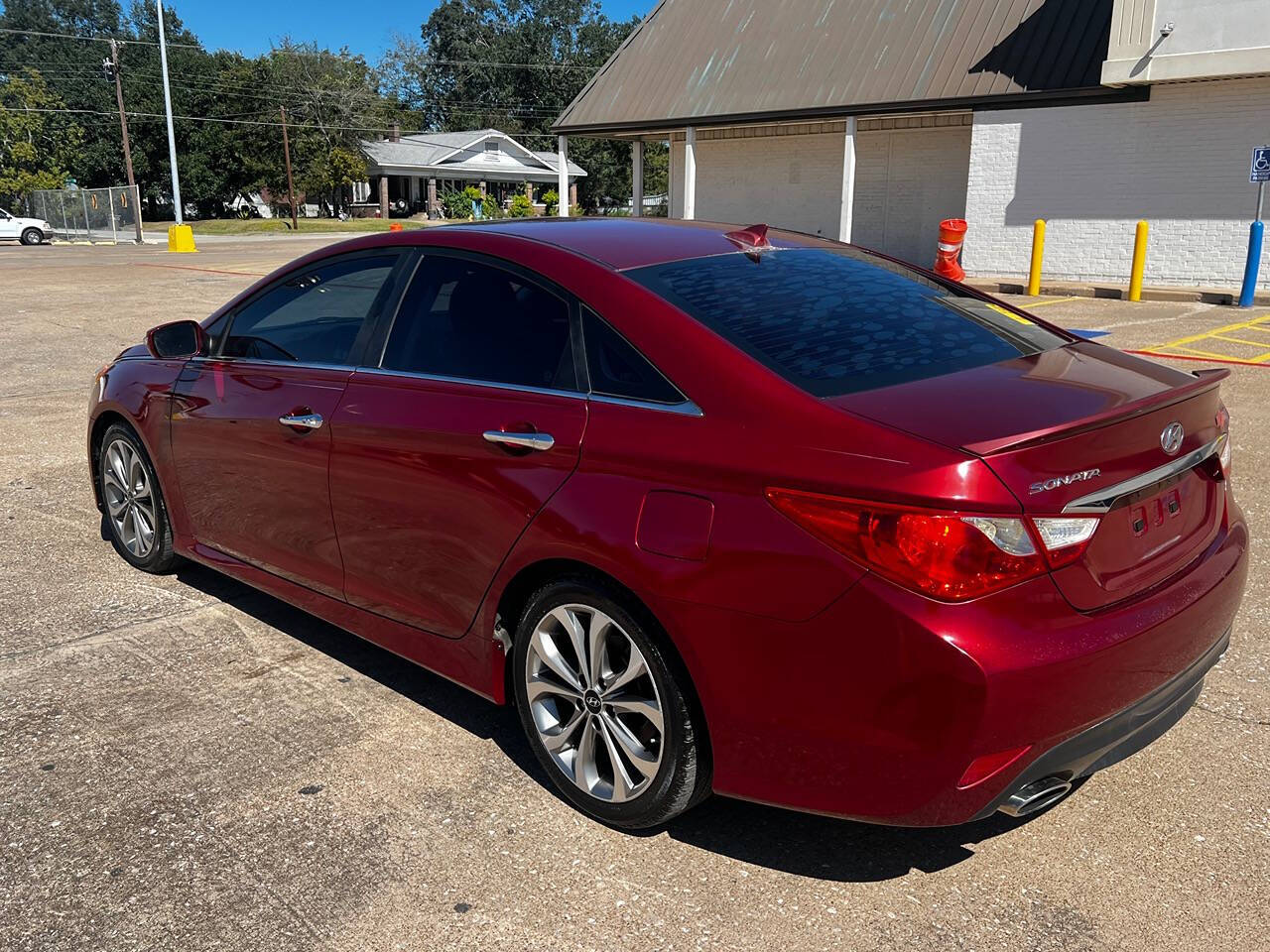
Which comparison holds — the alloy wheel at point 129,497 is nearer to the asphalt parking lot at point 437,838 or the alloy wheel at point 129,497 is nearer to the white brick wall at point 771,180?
the asphalt parking lot at point 437,838

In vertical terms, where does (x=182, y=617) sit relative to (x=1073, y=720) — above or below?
below

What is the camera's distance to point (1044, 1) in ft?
65.7

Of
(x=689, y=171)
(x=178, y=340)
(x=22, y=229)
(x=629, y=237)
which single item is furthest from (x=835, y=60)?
(x=22, y=229)

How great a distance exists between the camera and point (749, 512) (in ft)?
8.44

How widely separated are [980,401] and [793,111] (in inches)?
831

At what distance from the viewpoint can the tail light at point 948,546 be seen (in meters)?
2.37

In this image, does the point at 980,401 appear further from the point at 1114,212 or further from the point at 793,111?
the point at 793,111

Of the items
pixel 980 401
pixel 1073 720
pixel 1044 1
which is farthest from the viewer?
pixel 1044 1

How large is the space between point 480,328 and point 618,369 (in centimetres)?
67

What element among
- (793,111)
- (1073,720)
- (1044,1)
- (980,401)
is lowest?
(1073,720)

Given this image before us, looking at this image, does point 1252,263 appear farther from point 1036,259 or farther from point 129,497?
point 129,497

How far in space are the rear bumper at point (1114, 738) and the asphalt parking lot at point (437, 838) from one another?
1.24ft

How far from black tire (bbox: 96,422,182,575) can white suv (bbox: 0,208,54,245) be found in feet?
136

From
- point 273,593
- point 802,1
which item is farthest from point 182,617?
point 802,1
